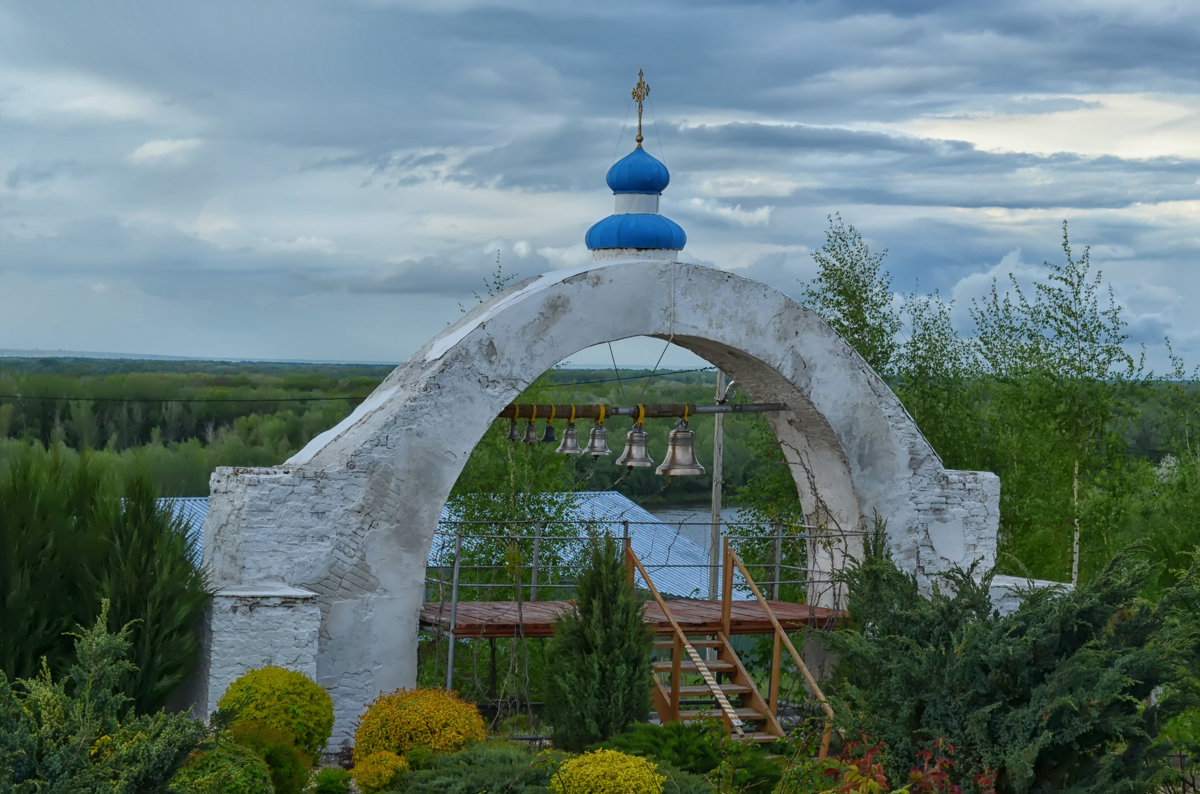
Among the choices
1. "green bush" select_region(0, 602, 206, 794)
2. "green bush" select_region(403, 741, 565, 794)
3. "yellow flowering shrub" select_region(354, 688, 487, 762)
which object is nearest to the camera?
"green bush" select_region(0, 602, 206, 794)

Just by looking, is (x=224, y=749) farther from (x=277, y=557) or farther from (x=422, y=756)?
(x=277, y=557)

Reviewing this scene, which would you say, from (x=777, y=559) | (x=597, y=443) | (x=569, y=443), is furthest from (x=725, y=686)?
(x=569, y=443)

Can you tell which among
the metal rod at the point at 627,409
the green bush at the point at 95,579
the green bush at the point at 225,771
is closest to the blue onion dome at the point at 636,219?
the metal rod at the point at 627,409

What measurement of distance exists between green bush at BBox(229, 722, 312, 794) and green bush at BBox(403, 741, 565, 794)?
0.63m

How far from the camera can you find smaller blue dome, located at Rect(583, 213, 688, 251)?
10.2 m

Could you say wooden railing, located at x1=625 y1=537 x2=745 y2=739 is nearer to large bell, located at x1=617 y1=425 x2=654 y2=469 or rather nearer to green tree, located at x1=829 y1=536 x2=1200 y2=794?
large bell, located at x1=617 y1=425 x2=654 y2=469

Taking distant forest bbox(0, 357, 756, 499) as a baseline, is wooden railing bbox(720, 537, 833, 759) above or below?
below

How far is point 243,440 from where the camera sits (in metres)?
35.2

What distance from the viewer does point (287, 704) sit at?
26.0 ft

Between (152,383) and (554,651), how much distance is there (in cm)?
3412

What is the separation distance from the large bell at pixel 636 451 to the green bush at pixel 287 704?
2990 mm

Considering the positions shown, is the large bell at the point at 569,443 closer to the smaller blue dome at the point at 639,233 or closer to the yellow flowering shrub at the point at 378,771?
the smaller blue dome at the point at 639,233

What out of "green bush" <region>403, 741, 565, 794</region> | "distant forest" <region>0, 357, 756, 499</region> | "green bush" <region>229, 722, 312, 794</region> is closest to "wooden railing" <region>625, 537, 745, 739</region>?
"green bush" <region>403, 741, 565, 794</region>

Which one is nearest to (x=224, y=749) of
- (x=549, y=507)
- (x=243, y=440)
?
(x=549, y=507)
